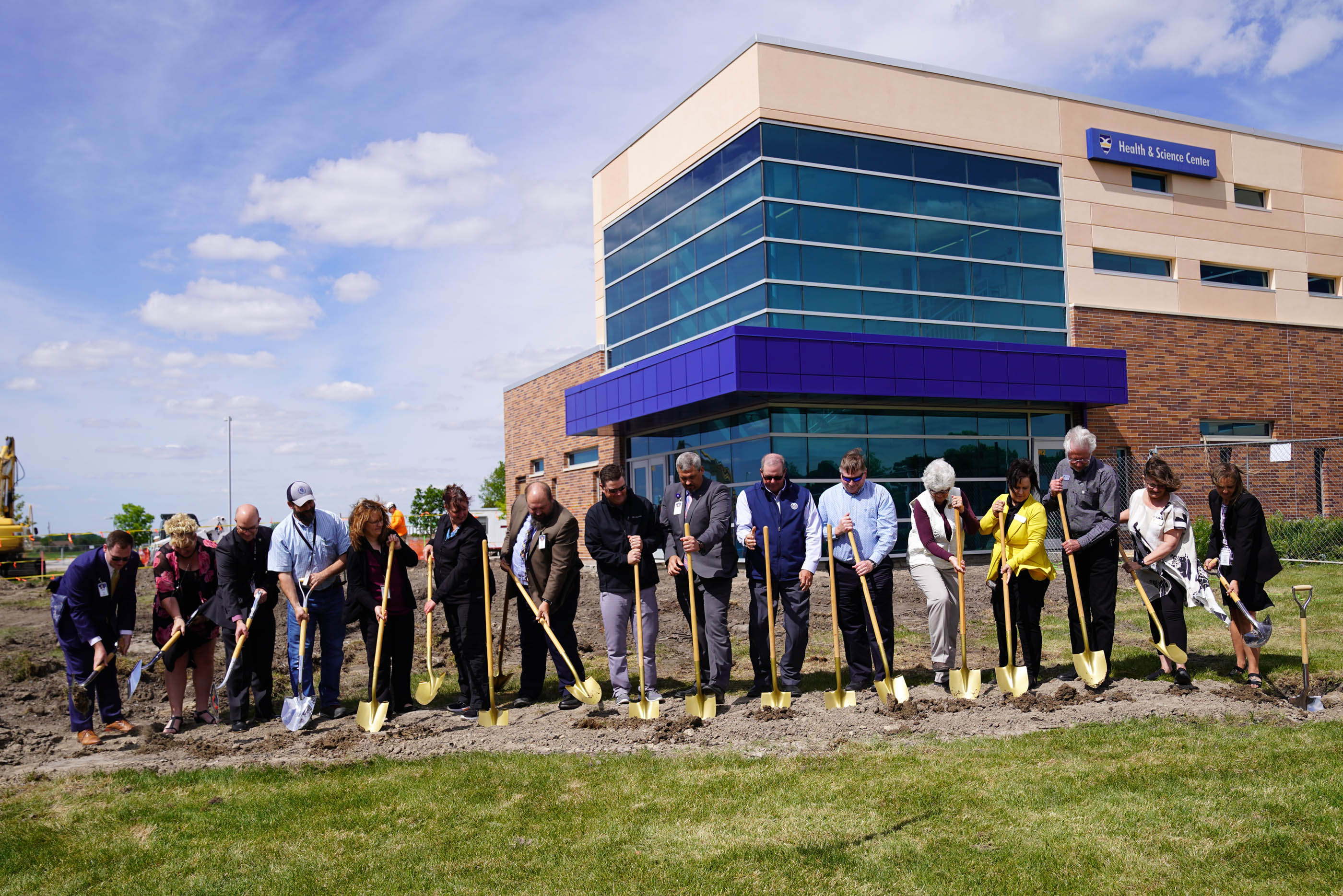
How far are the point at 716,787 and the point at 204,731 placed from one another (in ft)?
14.2

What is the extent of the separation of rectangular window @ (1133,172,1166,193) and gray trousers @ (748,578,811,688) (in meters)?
17.8

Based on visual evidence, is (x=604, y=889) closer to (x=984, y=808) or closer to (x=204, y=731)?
(x=984, y=808)

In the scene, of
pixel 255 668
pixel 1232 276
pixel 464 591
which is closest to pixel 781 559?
pixel 464 591

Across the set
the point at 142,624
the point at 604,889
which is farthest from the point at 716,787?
the point at 142,624

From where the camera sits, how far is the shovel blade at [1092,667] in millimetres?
7047

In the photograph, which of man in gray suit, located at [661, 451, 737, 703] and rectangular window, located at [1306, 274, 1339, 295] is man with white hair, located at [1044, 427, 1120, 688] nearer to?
man in gray suit, located at [661, 451, 737, 703]

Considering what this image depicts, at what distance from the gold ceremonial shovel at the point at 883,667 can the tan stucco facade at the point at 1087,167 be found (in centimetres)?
1252

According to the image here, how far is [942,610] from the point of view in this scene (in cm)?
739

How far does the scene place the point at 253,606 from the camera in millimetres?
7285

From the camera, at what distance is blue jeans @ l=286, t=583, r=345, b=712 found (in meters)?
7.41

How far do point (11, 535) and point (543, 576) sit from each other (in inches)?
1095

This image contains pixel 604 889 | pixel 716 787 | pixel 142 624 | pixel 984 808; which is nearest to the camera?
pixel 604 889

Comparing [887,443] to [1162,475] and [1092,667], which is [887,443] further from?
[1092,667]

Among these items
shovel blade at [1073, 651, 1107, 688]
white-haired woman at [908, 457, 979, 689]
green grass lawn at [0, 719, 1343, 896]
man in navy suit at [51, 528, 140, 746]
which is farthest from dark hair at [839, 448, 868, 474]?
man in navy suit at [51, 528, 140, 746]
